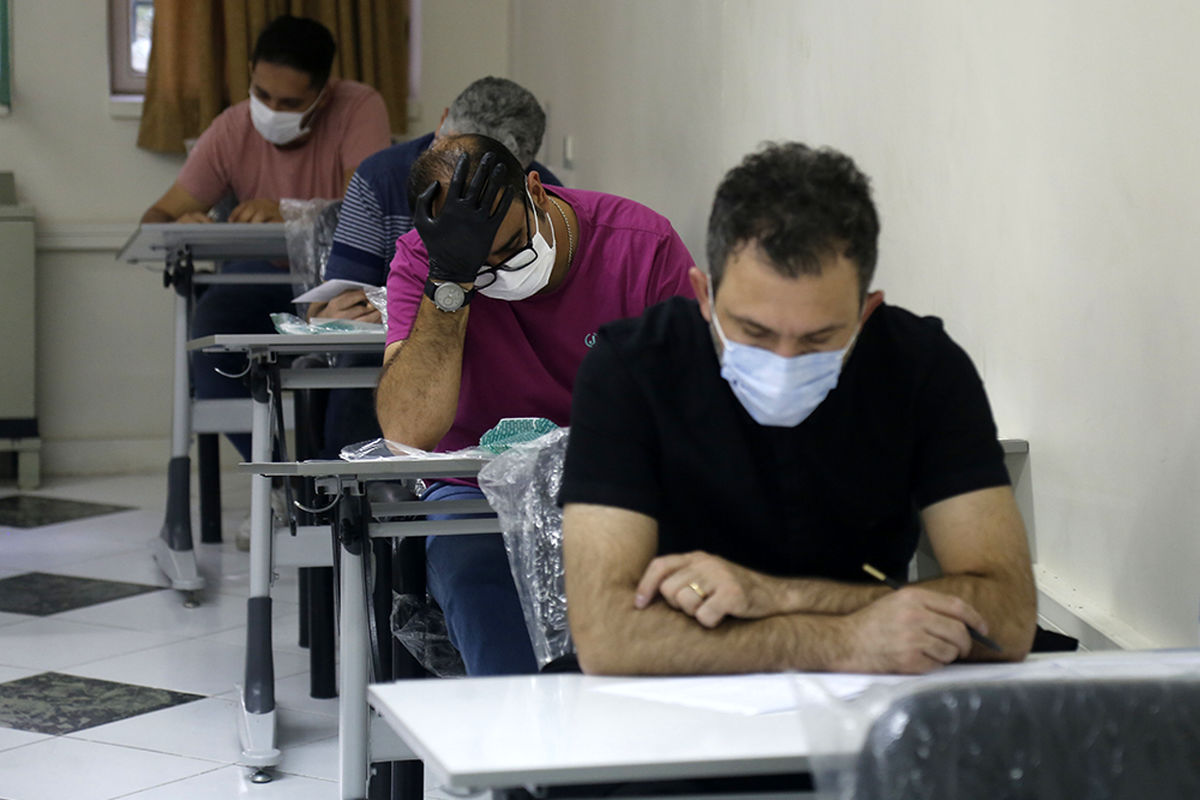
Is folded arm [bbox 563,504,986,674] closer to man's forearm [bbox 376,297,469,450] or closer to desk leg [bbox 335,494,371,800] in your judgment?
desk leg [bbox 335,494,371,800]

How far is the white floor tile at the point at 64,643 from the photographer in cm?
281

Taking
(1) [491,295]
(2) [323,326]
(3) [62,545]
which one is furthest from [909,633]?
(3) [62,545]

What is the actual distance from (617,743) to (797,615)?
0.35 m

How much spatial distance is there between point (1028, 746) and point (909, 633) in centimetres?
35

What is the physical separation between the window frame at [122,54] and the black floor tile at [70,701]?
291 cm

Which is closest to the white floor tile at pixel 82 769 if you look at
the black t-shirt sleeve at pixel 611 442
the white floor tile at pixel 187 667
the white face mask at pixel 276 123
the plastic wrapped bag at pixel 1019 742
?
the white floor tile at pixel 187 667

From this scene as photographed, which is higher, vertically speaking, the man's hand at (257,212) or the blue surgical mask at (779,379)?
the man's hand at (257,212)

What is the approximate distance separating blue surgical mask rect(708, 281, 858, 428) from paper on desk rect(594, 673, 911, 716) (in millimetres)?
249

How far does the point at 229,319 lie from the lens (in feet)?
11.6

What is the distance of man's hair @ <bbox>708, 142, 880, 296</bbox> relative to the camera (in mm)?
1146

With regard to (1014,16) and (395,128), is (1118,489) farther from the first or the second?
(395,128)

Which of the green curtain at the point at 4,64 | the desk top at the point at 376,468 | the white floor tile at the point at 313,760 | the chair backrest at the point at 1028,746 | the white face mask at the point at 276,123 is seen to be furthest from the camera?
the green curtain at the point at 4,64

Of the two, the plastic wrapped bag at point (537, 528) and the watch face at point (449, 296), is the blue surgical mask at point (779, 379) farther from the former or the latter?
the watch face at point (449, 296)

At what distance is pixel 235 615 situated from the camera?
3.18 metres
